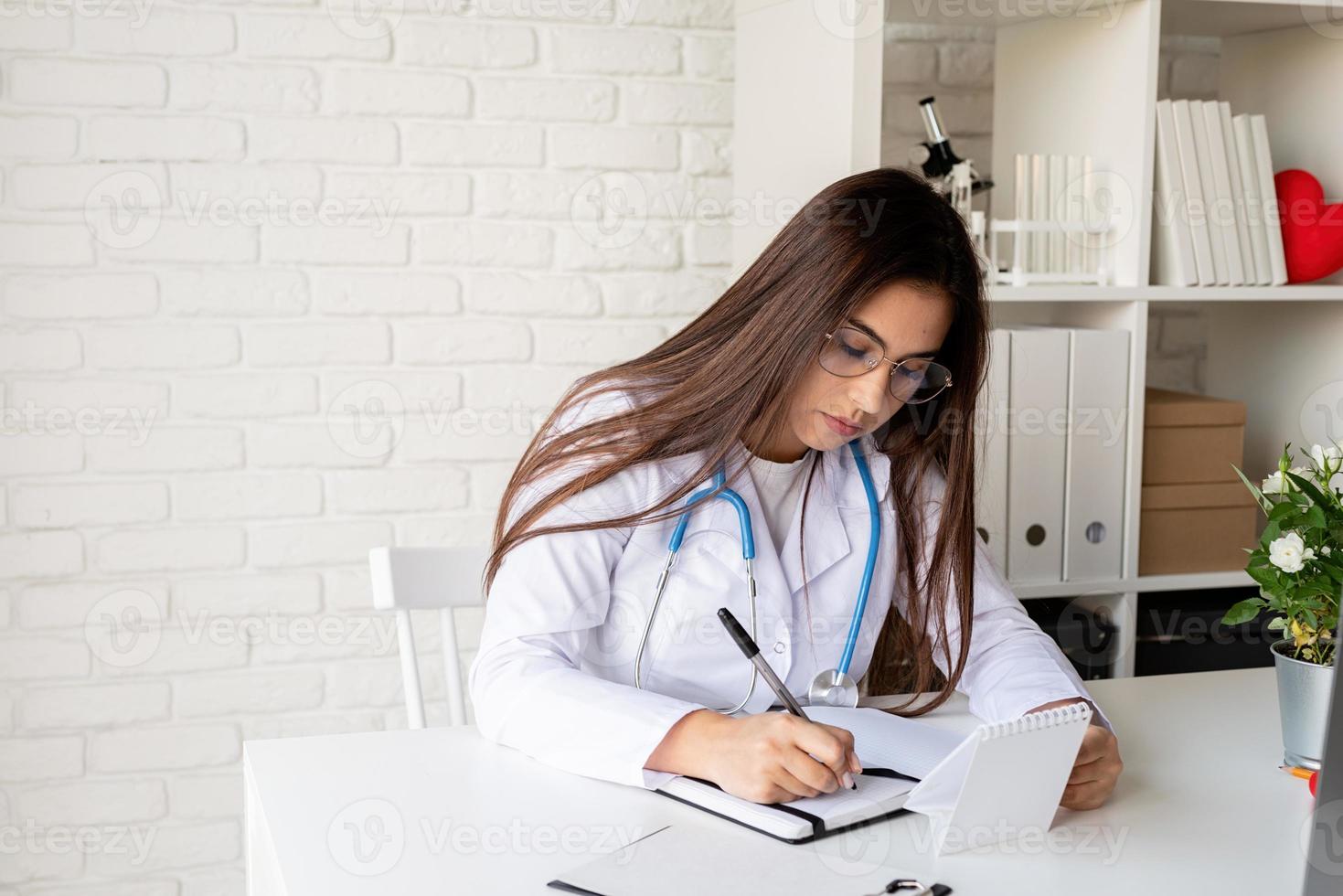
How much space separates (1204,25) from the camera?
2.14m

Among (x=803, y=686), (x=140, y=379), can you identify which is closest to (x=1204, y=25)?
(x=803, y=686)

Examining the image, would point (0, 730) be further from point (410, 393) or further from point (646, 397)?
point (646, 397)

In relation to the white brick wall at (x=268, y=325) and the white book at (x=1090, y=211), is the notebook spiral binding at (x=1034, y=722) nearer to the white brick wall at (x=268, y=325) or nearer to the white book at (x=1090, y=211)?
the white book at (x=1090, y=211)

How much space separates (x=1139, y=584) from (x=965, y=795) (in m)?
1.07

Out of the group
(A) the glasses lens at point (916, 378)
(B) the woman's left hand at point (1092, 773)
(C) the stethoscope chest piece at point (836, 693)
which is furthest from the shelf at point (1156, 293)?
(B) the woman's left hand at point (1092, 773)

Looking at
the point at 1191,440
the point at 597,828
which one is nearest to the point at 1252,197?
the point at 1191,440

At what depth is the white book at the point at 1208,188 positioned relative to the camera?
1.97m

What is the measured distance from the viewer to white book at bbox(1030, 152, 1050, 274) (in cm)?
198

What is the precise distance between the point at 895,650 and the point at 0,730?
1411mm

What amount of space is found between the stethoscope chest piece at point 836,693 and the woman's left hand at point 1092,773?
29 cm

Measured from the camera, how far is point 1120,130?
1.96m

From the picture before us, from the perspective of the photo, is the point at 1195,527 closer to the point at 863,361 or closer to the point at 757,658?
the point at 863,361

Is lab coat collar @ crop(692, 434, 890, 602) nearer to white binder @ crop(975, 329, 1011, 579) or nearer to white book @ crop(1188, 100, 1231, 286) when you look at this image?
white binder @ crop(975, 329, 1011, 579)

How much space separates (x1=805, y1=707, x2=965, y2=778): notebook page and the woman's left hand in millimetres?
113
